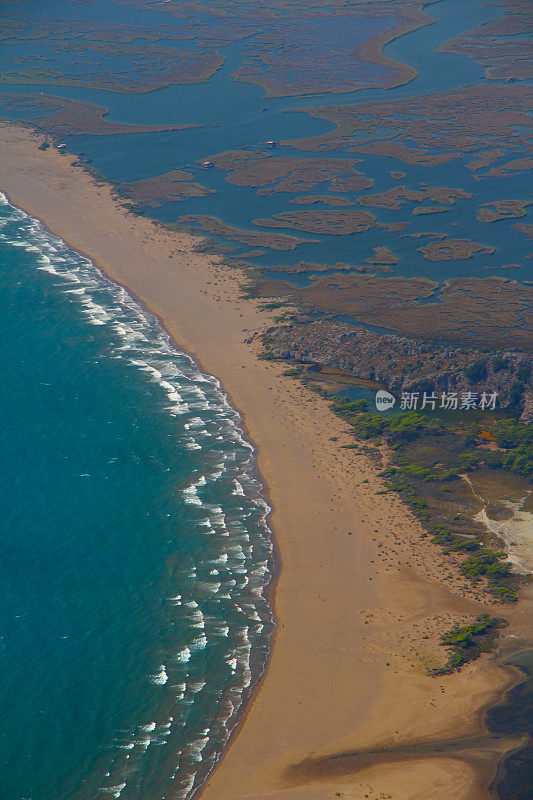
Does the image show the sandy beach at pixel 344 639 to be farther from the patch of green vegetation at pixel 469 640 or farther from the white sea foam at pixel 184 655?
the white sea foam at pixel 184 655

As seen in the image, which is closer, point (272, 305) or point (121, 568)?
point (121, 568)

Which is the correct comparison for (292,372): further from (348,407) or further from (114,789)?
(114,789)

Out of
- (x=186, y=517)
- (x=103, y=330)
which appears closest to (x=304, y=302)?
(x=103, y=330)

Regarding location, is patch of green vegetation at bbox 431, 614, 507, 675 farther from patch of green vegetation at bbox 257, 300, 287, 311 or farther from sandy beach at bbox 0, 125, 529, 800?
patch of green vegetation at bbox 257, 300, 287, 311

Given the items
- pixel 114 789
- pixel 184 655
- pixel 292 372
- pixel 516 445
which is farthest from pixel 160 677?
pixel 292 372

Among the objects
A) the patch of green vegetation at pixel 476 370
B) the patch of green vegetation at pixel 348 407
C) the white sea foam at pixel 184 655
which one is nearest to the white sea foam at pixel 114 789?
the white sea foam at pixel 184 655
